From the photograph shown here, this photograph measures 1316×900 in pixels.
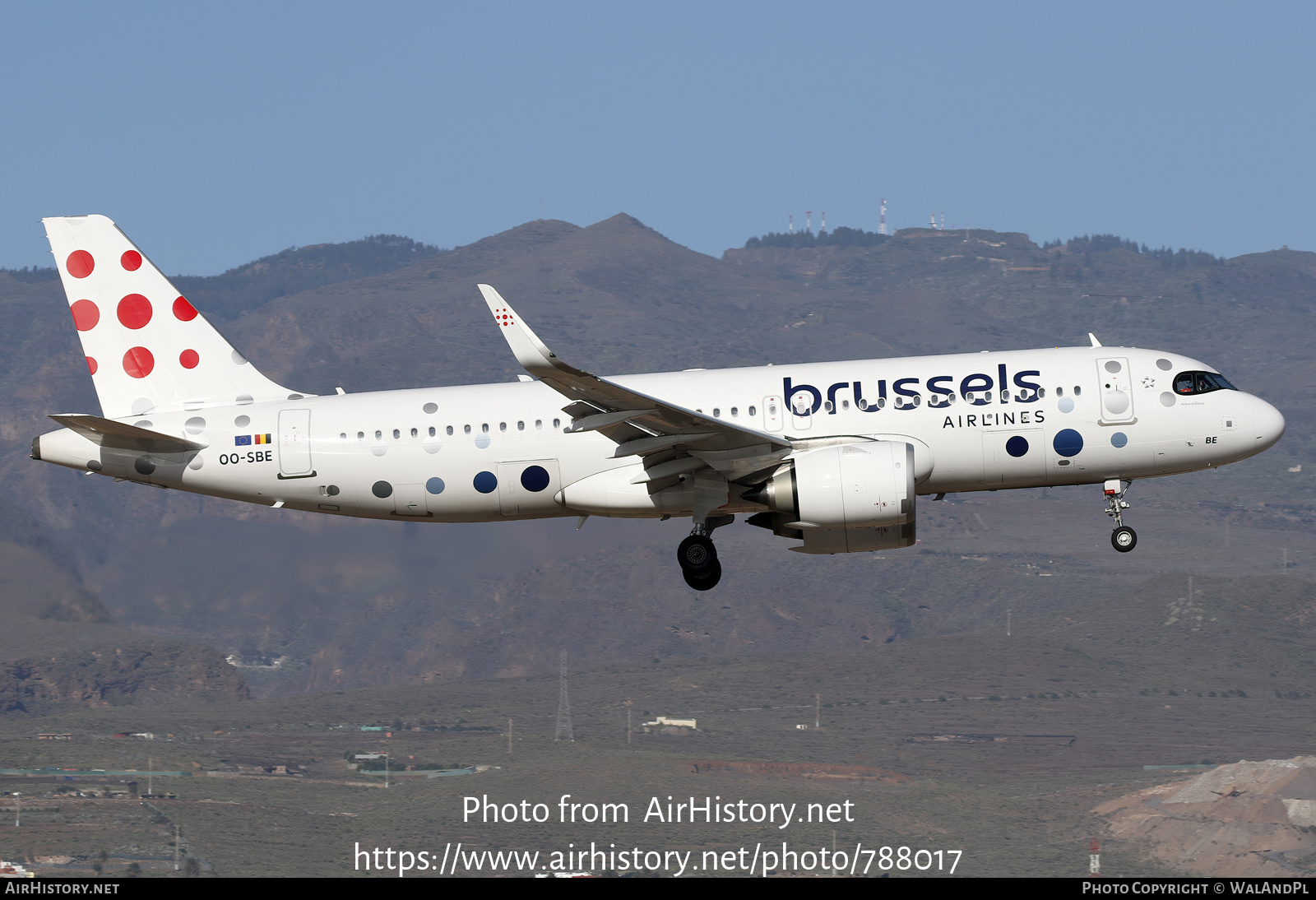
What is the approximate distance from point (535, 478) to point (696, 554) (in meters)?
4.88

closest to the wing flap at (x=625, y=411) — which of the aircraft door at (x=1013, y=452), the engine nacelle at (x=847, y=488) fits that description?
the engine nacelle at (x=847, y=488)

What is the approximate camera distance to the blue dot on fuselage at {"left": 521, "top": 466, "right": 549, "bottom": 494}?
46.2m

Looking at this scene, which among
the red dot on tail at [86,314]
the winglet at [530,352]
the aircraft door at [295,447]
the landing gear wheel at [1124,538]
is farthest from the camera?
the red dot on tail at [86,314]

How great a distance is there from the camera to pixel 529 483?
46.3m

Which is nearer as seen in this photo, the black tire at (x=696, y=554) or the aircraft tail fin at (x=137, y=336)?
the black tire at (x=696, y=554)

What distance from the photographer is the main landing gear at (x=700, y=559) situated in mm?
46625

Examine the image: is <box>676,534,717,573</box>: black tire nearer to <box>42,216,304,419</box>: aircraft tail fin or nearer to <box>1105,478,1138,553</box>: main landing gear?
<box>1105,478,1138,553</box>: main landing gear

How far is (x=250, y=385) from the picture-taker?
5028cm

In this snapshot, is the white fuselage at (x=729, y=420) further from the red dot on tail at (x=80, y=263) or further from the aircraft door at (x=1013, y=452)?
the red dot on tail at (x=80, y=263)

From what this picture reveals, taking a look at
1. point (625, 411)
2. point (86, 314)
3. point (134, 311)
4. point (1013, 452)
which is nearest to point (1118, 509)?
point (1013, 452)

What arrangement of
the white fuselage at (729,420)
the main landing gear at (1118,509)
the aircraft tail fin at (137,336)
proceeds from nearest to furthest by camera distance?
the white fuselage at (729,420) < the main landing gear at (1118,509) < the aircraft tail fin at (137,336)

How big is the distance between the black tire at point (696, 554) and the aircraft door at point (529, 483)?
380cm

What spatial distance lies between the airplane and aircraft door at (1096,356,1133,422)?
0.16 ft
